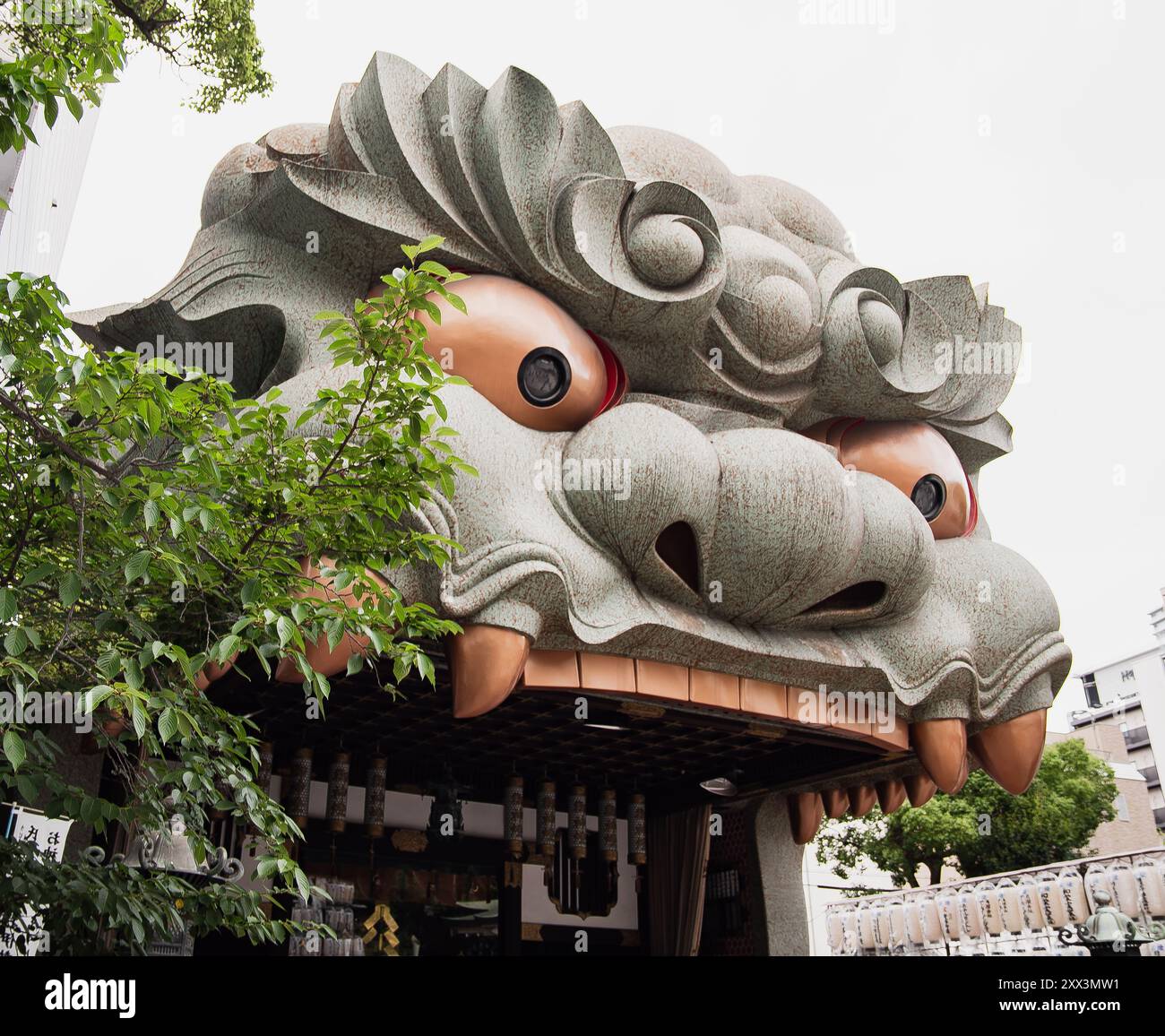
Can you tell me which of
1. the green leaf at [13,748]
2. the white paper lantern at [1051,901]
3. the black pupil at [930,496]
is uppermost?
the black pupil at [930,496]

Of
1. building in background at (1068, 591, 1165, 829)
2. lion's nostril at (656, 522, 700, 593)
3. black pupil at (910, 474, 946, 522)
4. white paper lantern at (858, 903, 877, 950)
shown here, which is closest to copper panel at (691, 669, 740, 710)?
lion's nostril at (656, 522, 700, 593)

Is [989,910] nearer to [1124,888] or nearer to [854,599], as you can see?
[1124,888]

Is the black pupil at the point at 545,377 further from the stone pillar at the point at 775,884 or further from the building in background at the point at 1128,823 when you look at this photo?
the building in background at the point at 1128,823

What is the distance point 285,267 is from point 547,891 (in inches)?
296

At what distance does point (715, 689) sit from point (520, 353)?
2.88 m

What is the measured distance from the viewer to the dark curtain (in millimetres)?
11273

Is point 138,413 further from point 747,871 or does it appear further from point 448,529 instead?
point 747,871

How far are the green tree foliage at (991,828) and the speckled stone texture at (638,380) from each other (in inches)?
694

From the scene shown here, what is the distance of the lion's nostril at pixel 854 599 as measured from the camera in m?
8.06

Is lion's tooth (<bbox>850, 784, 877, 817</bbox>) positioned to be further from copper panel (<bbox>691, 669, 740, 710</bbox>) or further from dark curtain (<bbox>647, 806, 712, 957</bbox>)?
copper panel (<bbox>691, 669, 740, 710</bbox>)

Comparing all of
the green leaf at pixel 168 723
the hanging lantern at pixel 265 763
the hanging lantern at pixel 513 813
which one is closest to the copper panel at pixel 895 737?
the hanging lantern at pixel 513 813

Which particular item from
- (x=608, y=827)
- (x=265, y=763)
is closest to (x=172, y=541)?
(x=265, y=763)
